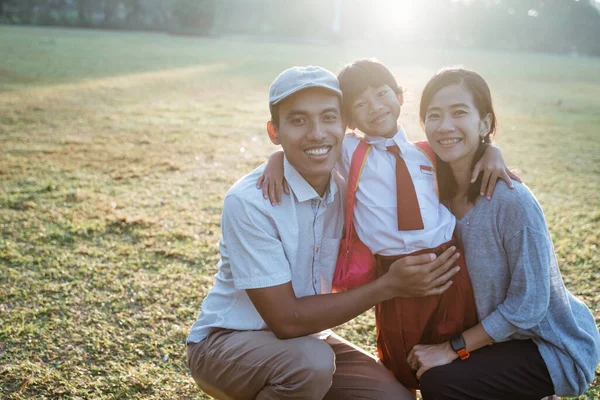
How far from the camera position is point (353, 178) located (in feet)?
8.86

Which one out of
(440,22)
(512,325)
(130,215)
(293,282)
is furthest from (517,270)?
(440,22)

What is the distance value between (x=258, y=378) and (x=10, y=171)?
5.73 meters

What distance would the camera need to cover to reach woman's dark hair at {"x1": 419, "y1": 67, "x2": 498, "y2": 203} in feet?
8.59

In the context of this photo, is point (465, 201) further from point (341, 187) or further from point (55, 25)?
point (55, 25)

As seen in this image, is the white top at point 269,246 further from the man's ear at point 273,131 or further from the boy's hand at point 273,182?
the man's ear at point 273,131

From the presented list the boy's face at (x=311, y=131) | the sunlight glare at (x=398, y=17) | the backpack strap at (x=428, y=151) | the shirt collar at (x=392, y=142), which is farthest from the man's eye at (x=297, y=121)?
the sunlight glare at (x=398, y=17)

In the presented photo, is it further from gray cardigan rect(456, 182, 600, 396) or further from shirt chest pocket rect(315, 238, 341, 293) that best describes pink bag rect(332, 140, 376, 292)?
gray cardigan rect(456, 182, 600, 396)

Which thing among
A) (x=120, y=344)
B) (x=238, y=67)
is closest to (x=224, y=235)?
(x=120, y=344)

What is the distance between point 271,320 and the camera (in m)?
2.37

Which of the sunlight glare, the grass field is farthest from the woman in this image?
the sunlight glare

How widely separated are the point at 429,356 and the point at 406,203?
74cm

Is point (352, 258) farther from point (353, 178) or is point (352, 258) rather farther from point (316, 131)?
point (316, 131)

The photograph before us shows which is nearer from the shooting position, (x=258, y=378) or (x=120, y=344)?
(x=258, y=378)

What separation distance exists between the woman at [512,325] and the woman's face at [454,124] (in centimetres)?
A: 23
